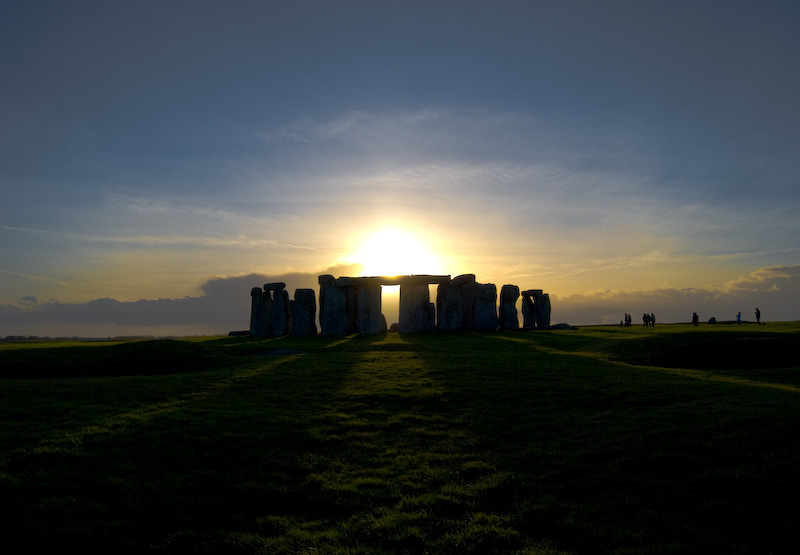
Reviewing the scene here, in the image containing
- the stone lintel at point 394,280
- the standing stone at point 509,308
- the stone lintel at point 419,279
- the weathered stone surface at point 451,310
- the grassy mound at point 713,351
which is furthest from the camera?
the standing stone at point 509,308

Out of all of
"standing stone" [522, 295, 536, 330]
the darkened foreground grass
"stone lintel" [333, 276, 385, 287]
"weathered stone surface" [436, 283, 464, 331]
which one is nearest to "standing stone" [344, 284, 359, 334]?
"stone lintel" [333, 276, 385, 287]

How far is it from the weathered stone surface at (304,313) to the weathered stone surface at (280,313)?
150 centimetres

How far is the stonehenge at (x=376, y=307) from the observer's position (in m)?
43.7

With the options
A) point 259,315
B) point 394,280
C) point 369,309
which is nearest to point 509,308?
point 394,280

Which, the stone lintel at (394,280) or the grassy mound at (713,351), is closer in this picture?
the grassy mound at (713,351)

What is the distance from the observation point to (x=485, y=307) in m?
44.9

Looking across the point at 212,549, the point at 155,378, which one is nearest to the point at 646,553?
the point at 212,549

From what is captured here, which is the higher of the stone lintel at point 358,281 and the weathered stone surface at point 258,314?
the stone lintel at point 358,281

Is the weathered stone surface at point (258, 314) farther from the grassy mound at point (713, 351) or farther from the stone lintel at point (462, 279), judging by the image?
the grassy mound at point (713, 351)

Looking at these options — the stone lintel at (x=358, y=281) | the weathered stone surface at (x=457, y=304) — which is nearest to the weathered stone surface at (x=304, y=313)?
the stone lintel at (x=358, y=281)

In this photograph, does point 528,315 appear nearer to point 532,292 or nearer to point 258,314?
point 532,292

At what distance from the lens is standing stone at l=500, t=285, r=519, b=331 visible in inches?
1834

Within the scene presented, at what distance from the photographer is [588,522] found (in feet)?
28.5

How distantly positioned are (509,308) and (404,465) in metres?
36.7
